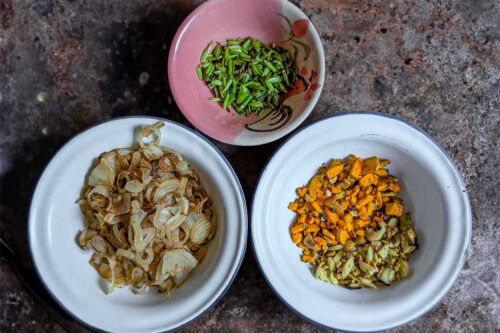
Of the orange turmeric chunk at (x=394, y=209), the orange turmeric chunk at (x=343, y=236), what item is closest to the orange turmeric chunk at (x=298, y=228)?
the orange turmeric chunk at (x=343, y=236)

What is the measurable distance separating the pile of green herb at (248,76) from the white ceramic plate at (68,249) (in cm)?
20

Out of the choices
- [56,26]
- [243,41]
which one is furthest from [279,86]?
[56,26]

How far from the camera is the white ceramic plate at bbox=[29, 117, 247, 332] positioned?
1393mm

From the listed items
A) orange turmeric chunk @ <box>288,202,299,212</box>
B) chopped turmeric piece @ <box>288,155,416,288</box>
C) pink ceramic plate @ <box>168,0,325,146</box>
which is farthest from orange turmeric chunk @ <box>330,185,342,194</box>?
pink ceramic plate @ <box>168,0,325,146</box>

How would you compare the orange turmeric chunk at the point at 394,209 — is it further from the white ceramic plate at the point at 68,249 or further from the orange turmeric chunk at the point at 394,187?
the white ceramic plate at the point at 68,249

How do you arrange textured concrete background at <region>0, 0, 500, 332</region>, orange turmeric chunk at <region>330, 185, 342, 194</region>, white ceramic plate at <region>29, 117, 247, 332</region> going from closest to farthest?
white ceramic plate at <region>29, 117, 247, 332</region>, orange turmeric chunk at <region>330, 185, 342, 194</region>, textured concrete background at <region>0, 0, 500, 332</region>

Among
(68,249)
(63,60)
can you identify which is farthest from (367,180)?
(63,60)

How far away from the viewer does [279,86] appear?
1.54 metres

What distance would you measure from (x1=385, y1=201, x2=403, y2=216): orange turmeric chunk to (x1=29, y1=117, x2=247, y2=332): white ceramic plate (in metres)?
0.42

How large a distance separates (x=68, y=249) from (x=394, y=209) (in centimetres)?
89

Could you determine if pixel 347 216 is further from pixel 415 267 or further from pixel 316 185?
pixel 415 267

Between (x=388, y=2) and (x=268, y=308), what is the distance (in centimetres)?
99

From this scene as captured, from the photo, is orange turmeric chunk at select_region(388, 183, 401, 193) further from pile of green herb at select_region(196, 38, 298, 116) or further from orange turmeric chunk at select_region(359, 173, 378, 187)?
pile of green herb at select_region(196, 38, 298, 116)

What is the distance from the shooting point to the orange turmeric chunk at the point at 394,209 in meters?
1.52
